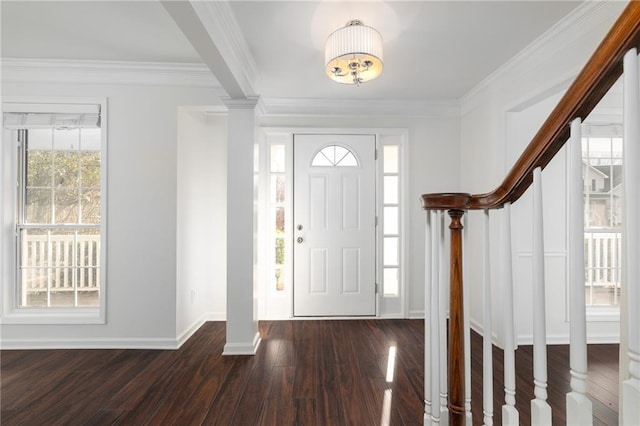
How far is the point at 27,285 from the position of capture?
3.05m

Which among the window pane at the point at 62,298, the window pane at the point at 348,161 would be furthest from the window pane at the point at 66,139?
the window pane at the point at 348,161

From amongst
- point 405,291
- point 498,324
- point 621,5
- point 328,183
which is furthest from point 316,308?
point 621,5

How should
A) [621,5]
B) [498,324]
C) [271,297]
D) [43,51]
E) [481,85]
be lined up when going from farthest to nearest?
[271,297] → [481,85] → [498,324] → [43,51] → [621,5]

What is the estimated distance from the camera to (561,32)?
2.32 m

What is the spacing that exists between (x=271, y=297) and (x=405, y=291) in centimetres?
152

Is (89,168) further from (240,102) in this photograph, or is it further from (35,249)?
(240,102)

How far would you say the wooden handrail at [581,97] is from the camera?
0.59 meters

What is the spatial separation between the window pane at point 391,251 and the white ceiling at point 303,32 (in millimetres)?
1725

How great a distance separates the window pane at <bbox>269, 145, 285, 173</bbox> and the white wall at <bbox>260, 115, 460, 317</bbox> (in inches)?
22.4

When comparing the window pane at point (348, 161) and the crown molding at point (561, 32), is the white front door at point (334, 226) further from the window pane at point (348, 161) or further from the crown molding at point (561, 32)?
the crown molding at point (561, 32)

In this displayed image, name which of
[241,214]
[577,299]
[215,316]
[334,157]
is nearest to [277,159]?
[334,157]

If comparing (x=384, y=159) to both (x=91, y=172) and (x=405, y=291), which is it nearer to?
(x=405, y=291)

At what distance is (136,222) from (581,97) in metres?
3.15

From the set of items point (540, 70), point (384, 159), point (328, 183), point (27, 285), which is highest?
point (540, 70)
